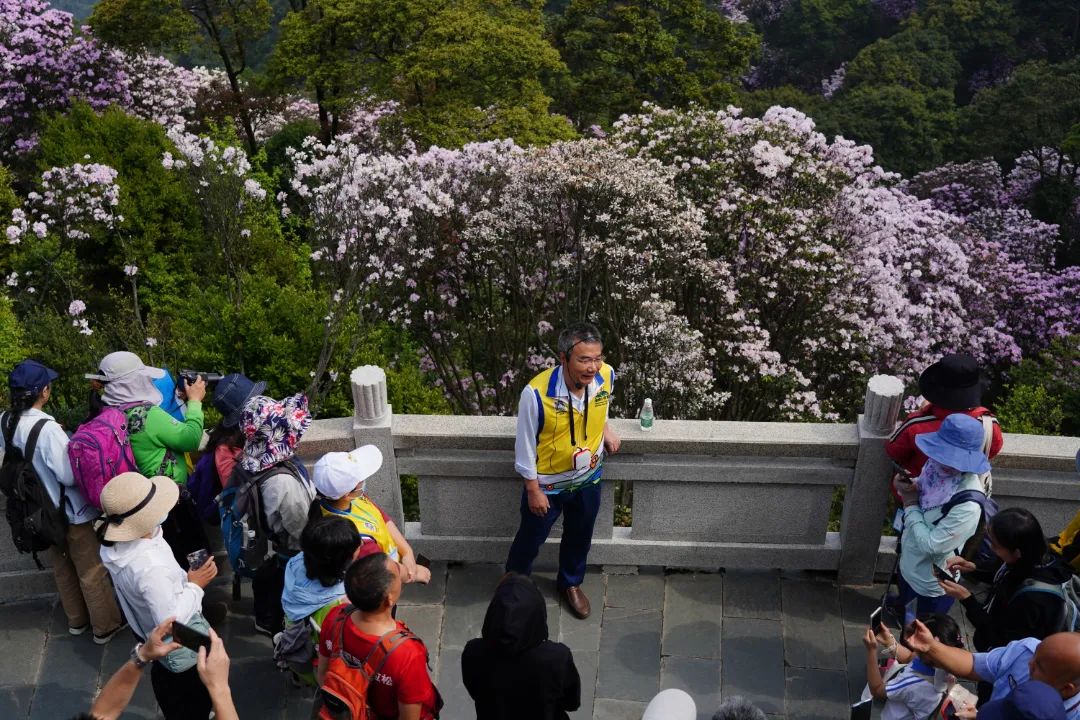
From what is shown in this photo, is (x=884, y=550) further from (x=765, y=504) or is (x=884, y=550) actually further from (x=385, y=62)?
(x=385, y=62)

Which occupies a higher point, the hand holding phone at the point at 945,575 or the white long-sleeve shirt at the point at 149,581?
the white long-sleeve shirt at the point at 149,581

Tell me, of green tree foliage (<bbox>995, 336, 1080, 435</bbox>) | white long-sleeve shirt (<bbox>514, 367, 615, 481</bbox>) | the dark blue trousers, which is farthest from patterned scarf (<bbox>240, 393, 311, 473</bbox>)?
green tree foliage (<bbox>995, 336, 1080, 435</bbox>)

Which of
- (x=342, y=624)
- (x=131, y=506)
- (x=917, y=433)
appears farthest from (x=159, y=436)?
(x=917, y=433)

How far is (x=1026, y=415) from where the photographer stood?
45.4ft

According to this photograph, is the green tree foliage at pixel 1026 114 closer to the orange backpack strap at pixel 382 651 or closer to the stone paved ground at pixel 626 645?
the stone paved ground at pixel 626 645

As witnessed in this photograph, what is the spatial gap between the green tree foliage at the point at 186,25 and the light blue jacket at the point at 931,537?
2044 cm

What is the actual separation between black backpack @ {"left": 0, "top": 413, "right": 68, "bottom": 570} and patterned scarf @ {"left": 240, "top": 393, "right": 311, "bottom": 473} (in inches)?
43.7

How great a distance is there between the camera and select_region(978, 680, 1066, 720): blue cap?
3410 millimetres

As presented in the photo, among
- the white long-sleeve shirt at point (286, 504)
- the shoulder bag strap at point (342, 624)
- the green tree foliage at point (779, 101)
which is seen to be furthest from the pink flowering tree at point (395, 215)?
the green tree foliage at point (779, 101)

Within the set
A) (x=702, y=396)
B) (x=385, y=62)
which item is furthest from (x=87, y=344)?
(x=385, y=62)

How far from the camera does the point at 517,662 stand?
160 inches

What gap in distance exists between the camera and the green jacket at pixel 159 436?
5.42 meters

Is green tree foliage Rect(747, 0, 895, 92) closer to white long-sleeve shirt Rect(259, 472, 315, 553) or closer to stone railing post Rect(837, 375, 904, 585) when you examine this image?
stone railing post Rect(837, 375, 904, 585)

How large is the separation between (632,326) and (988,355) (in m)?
10.0
